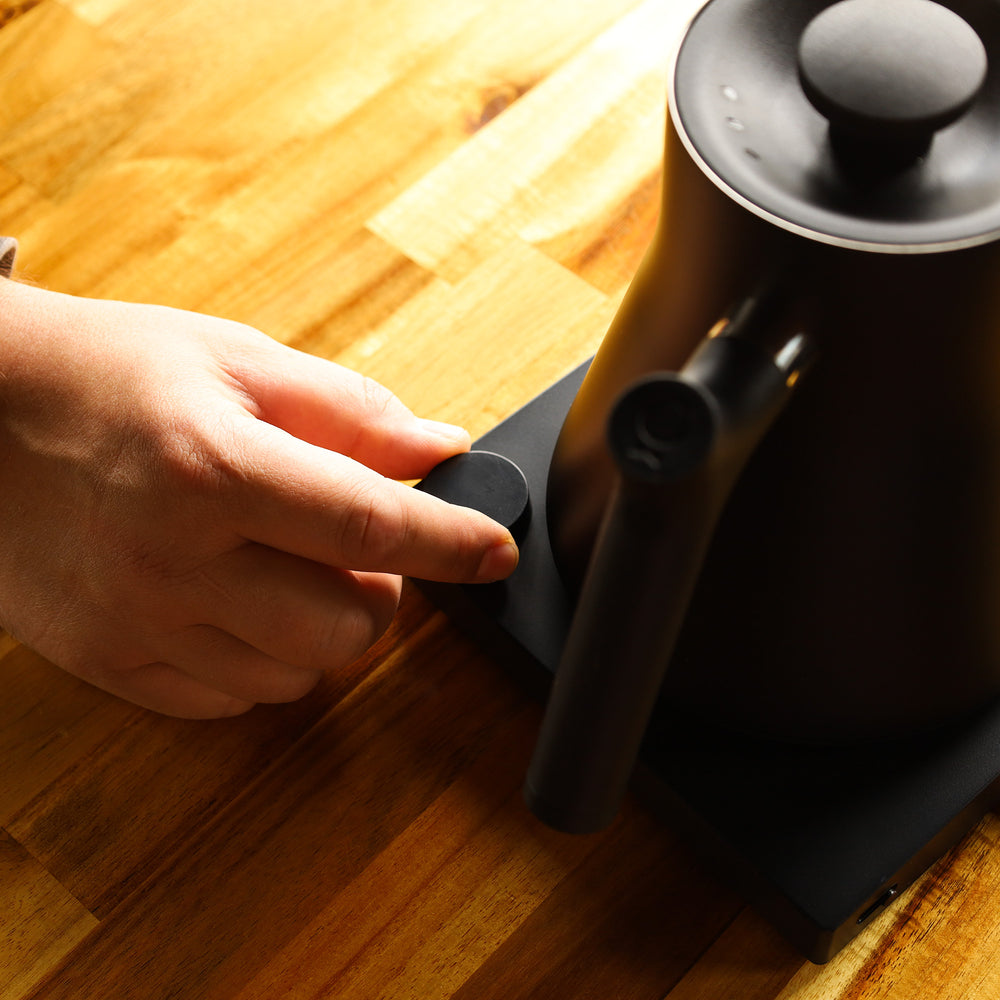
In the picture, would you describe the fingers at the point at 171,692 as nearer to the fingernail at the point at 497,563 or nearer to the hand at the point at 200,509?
the hand at the point at 200,509

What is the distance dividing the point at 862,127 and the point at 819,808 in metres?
0.22

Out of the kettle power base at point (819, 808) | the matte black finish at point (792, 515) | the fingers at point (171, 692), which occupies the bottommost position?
the fingers at point (171, 692)

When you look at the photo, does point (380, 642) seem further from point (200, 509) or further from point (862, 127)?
point (862, 127)

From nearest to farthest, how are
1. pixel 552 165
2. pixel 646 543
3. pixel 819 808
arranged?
pixel 646 543 → pixel 819 808 → pixel 552 165

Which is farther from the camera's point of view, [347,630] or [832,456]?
[347,630]

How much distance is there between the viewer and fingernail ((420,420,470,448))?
0.45m

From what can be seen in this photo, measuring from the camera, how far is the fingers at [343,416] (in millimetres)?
441

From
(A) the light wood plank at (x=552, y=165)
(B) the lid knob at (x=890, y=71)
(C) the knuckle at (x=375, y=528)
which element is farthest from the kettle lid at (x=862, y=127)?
(A) the light wood plank at (x=552, y=165)

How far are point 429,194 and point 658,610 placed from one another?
380 mm

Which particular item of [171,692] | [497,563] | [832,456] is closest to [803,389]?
[832,456]

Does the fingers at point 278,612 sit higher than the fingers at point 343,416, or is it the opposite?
the fingers at point 343,416

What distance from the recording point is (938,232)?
246 mm

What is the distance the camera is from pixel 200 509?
1.31 feet

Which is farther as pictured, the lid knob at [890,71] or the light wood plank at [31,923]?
the light wood plank at [31,923]
